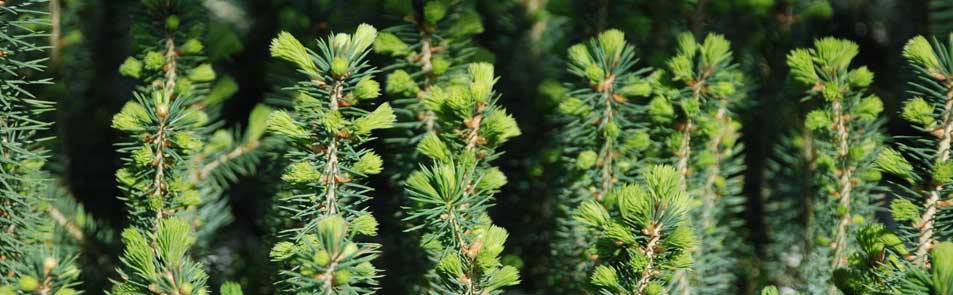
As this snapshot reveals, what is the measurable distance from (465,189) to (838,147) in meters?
0.43

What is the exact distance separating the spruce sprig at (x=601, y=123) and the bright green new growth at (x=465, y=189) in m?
0.13

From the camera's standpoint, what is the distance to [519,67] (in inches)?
45.2

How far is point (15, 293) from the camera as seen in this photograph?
77 centimetres

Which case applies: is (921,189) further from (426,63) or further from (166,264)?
(166,264)

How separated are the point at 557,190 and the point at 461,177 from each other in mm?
291

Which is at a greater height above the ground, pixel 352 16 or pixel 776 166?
pixel 352 16

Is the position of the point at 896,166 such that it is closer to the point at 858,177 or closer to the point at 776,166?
the point at 858,177

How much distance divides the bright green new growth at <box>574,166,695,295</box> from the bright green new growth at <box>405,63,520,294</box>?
10cm

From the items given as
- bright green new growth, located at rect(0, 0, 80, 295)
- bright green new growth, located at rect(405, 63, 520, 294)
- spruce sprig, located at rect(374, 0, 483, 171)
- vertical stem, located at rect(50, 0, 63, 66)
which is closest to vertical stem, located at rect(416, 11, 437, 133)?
spruce sprig, located at rect(374, 0, 483, 171)

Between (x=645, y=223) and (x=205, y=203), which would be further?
(x=205, y=203)

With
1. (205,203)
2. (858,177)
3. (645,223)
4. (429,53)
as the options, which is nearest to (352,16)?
(429,53)

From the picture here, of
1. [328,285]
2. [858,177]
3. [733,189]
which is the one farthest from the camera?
[733,189]

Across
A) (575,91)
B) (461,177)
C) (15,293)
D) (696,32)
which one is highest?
(696,32)

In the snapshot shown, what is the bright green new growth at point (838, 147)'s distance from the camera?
82 cm
